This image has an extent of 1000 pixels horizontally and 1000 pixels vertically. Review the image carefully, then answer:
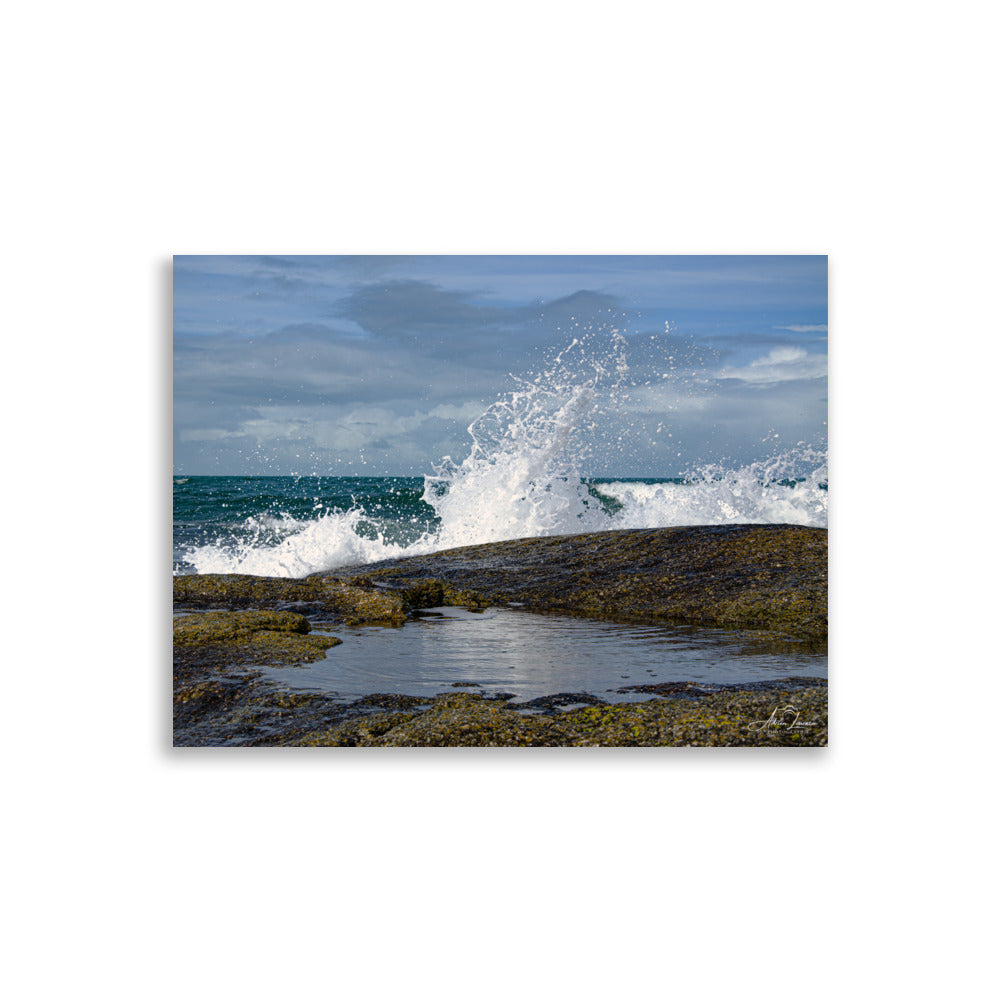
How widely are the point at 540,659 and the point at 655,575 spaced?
5.54 ft

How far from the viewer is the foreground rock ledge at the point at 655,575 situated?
18.9 feet

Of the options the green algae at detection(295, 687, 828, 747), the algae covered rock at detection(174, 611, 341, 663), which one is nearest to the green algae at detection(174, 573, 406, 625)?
the algae covered rock at detection(174, 611, 341, 663)

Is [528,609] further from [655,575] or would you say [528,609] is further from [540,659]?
[540,659]

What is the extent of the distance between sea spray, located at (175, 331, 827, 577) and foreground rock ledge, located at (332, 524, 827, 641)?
0.72 ft

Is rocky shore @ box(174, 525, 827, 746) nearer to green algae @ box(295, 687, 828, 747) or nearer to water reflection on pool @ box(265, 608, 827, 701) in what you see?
green algae @ box(295, 687, 828, 747)

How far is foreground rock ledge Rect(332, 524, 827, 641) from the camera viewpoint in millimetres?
5746

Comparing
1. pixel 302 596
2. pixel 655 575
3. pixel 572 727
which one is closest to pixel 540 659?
pixel 572 727

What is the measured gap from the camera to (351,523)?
24.5 ft

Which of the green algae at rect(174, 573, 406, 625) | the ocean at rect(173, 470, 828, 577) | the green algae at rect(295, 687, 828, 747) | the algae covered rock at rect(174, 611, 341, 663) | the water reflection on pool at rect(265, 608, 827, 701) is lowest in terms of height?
the green algae at rect(295, 687, 828, 747)

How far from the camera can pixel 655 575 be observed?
252 inches
